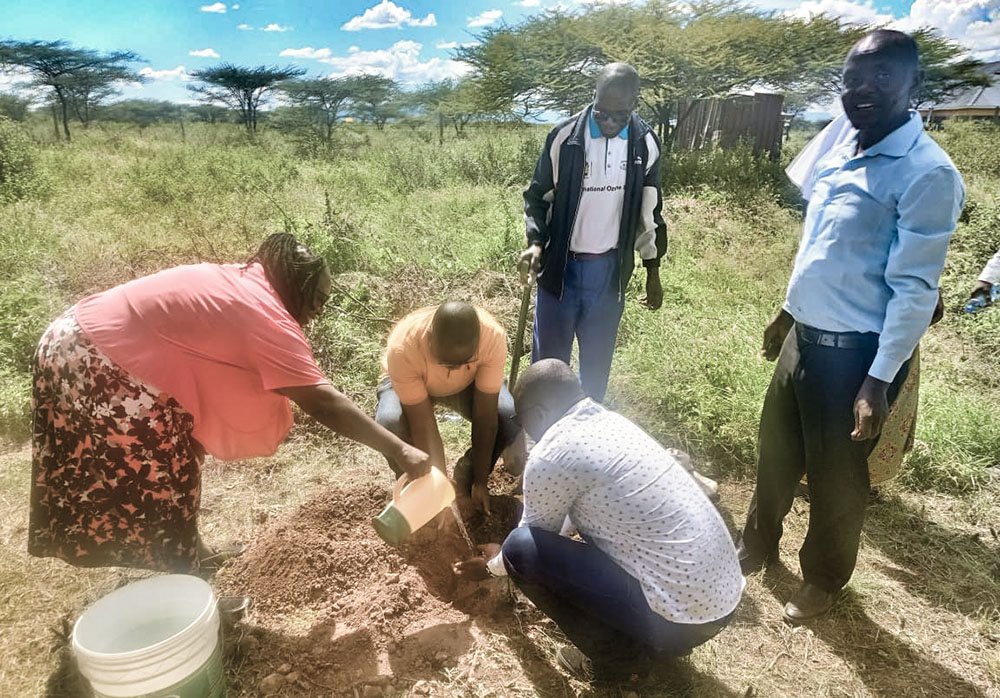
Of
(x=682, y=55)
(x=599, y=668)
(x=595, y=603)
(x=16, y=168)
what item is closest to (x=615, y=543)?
(x=595, y=603)

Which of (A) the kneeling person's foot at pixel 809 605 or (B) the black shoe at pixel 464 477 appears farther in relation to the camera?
(B) the black shoe at pixel 464 477

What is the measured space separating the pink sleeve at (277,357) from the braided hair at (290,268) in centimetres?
18

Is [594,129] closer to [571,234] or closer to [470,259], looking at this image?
[571,234]

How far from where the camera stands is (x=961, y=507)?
2.94 meters

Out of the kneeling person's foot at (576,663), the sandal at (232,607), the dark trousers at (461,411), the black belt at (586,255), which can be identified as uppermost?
the black belt at (586,255)

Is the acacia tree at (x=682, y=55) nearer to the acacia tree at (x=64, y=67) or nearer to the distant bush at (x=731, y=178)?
the distant bush at (x=731, y=178)

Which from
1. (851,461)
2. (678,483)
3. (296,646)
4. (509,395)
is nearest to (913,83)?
(851,461)

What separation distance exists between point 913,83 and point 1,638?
3.47 meters

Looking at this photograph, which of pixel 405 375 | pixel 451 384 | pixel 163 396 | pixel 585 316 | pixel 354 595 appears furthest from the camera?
pixel 585 316

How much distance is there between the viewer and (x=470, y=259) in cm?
568

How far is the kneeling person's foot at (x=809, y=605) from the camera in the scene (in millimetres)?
2287

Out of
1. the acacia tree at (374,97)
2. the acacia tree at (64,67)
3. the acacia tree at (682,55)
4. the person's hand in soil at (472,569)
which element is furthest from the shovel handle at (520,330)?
the acacia tree at (374,97)

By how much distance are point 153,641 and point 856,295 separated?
7.99ft

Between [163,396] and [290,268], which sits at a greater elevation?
[290,268]
